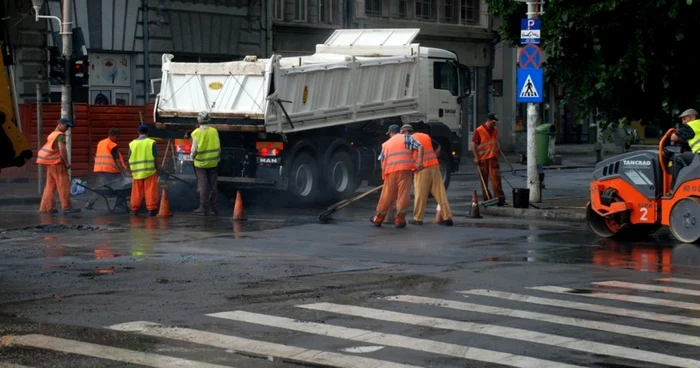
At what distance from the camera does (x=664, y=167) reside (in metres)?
16.8

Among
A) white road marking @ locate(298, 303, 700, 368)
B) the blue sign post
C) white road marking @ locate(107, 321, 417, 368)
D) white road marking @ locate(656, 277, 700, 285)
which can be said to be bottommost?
white road marking @ locate(656, 277, 700, 285)

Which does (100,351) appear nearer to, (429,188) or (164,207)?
(429,188)

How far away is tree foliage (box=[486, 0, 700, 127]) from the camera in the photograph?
20625mm

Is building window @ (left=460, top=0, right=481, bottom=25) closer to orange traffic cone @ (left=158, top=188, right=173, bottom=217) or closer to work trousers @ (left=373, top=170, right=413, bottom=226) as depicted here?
orange traffic cone @ (left=158, top=188, right=173, bottom=217)

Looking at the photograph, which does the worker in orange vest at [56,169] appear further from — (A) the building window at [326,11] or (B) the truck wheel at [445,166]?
(A) the building window at [326,11]

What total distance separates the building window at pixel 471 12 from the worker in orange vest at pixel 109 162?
2656 centimetres

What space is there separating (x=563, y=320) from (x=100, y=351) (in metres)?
3.61

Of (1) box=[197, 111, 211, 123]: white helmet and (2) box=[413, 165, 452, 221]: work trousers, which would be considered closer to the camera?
(2) box=[413, 165, 452, 221]: work trousers

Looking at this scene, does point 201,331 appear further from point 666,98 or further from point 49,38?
point 49,38

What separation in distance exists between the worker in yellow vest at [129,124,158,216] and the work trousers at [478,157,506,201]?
5808 mm

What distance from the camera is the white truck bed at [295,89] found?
78.2 ft

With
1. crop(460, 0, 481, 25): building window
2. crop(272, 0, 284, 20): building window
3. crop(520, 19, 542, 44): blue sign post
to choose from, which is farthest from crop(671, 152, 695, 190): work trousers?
crop(460, 0, 481, 25): building window

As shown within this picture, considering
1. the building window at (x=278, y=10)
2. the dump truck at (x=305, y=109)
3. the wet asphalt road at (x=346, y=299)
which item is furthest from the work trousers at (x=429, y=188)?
the building window at (x=278, y=10)

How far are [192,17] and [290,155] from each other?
1347cm
